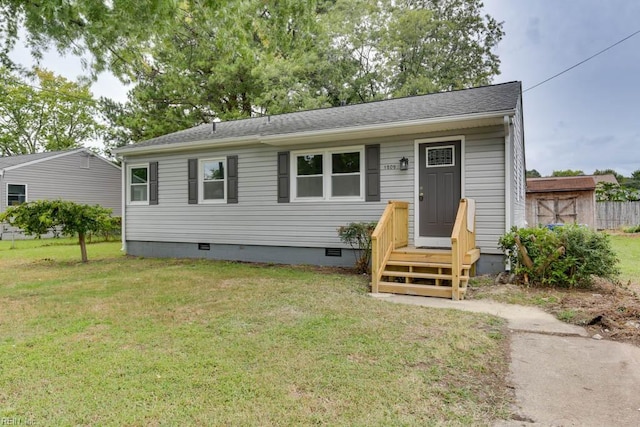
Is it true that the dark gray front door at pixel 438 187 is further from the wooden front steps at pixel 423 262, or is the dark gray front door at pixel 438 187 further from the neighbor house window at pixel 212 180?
the neighbor house window at pixel 212 180

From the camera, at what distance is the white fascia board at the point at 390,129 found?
236 inches

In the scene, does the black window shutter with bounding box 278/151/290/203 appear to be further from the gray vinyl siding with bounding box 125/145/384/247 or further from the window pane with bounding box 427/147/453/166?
the window pane with bounding box 427/147/453/166

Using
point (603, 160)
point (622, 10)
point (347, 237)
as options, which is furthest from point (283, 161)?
point (603, 160)

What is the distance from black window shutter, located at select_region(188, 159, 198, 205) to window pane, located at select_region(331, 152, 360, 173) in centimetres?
364

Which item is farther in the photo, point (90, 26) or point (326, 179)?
point (326, 179)

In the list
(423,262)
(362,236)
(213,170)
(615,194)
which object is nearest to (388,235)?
(423,262)

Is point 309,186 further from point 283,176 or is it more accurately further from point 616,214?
point 616,214

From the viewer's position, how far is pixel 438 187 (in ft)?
22.6

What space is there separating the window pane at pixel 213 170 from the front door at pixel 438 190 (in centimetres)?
475

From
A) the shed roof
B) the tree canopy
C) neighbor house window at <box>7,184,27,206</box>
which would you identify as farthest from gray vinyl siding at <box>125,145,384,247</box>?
the shed roof

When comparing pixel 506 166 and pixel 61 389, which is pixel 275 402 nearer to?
pixel 61 389

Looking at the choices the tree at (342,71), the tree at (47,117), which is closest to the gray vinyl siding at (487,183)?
the tree at (342,71)

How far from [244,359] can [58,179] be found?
61.2ft

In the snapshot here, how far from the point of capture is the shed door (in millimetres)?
15609
